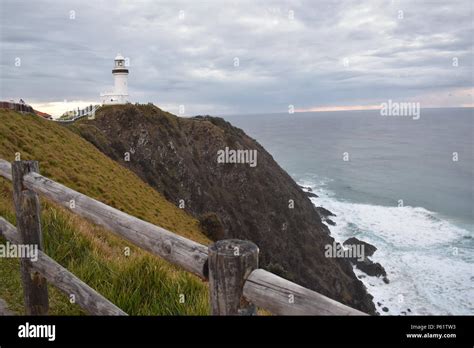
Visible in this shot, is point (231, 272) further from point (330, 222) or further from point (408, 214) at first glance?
point (408, 214)

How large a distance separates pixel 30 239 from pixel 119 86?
55.7 m

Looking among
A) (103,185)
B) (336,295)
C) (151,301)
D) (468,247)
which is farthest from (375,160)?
(151,301)

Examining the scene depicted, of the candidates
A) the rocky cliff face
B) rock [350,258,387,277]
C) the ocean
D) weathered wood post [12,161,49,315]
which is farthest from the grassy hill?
rock [350,258,387,277]

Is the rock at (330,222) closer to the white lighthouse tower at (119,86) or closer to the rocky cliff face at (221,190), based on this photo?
the rocky cliff face at (221,190)

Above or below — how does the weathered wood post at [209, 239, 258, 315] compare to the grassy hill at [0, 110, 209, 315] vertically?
above

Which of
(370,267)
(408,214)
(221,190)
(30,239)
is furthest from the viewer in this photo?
(408,214)

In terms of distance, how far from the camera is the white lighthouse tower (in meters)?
55.1

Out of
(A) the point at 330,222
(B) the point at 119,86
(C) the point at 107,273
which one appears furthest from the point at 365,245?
(C) the point at 107,273

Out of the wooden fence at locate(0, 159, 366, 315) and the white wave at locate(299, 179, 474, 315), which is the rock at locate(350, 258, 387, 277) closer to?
the white wave at locate(299, 179, 474, 315)

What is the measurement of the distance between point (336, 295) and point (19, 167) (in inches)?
1738

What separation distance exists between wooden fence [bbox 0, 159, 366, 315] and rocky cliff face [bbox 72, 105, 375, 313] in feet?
96.5

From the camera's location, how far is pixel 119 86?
2226 inches

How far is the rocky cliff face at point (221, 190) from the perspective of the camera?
140 feet

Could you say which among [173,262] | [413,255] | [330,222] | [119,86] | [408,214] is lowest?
[413,255]
